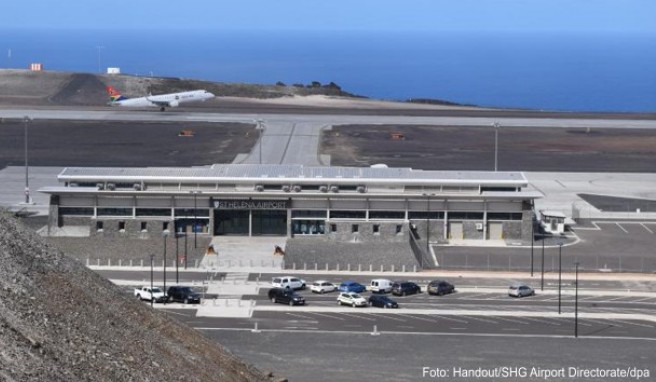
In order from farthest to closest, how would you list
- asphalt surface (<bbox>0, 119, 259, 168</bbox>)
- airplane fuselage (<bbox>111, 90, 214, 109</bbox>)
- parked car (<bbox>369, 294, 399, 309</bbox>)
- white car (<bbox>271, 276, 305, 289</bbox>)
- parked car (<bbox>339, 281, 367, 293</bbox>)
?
1. airplane fuselage (<bbox>111, 90, 214, 109</bbox>)
2. asphalt surface (<bbox>0, 119, 259, 168</bbox>)
3. white car (<bbox>271, 276, 305, 289</bbox>)
4. parked car (<bbox>339, 281, 367, 293</bbox>)
5. parked car (<bbox>369, 294, 399, 309</bbox>)

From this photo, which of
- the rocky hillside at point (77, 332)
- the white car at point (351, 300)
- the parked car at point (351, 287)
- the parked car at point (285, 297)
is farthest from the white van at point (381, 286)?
the rocky hillside at point (77, 332)

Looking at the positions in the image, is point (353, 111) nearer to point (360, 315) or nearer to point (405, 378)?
point (360, 315)

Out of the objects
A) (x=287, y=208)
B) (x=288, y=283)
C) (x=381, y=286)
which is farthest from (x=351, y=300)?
(x=287, y=208)

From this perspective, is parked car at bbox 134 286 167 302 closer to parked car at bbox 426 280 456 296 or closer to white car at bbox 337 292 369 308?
white car at bbox 337 292 369 308

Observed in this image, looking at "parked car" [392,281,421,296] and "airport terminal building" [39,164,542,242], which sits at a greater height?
"airport terminal building" [39,164,542,242]

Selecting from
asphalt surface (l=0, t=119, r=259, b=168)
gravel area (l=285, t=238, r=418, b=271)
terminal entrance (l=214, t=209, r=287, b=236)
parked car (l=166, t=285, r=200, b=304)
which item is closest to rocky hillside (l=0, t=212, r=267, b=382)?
parked car (l=166, t=285, r=200, b=304)

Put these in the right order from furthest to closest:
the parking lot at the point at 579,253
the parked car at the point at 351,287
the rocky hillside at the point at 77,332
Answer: the parking lot at the point at 579,253
the parked car at the point at 351,287
the rocky hillside at the point at 77,332

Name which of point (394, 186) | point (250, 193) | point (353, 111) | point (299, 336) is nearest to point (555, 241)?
point (394, 186)

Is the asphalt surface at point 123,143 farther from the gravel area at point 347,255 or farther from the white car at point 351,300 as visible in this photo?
the white car at point 351,300
